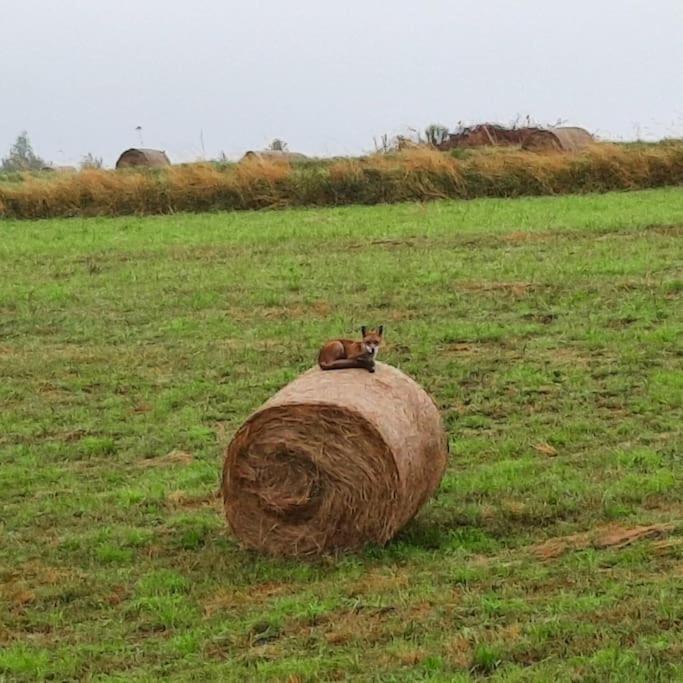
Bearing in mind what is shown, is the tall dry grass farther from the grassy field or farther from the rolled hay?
the rolled hay

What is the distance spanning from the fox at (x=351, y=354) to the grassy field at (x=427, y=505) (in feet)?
3.41

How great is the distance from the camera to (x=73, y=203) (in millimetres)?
28484

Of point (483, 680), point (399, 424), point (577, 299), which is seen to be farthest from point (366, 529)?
point (577, 299)

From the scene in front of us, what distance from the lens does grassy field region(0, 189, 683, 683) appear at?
620 cm

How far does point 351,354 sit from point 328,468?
0.85m

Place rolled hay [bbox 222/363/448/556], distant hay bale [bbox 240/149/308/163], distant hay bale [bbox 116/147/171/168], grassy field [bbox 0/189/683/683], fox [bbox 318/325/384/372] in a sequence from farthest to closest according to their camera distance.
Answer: distant hay bale [bbox 116/147/171/168] → distant hay bale [bbox 240/149/308/163] → fox [bbox 318/325/384/372] → rolled hay [bbox 222/363/448/556] → grassy field [bbox 0/189/683/683]

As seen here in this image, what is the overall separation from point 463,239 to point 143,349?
24.3 feet

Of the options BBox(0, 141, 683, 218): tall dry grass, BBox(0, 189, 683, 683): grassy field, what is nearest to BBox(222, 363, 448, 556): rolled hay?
BBox(0, 189, 683, 683): grassy field

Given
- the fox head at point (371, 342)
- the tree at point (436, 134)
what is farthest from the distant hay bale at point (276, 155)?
the fox head at point (371, 342)

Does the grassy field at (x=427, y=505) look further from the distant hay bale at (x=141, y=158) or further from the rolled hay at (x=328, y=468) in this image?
the distant hay bale at (x=141, y=158)

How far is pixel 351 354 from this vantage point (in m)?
8.35

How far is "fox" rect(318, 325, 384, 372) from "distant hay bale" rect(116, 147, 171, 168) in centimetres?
2965

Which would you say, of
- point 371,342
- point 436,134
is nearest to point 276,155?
point 436,134

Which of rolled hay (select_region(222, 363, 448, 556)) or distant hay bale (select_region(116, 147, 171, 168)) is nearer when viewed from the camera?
rolled hay (select_region(222, 363, 448, 556))
